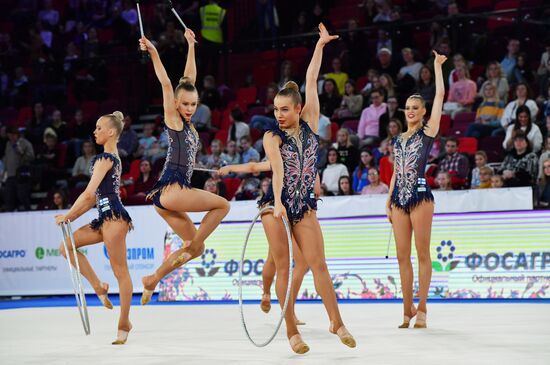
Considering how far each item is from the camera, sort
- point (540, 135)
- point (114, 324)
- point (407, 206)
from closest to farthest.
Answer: point (407, 206)
point (114, 324)
point (540, 135)

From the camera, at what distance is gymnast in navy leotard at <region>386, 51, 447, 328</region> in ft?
23.8

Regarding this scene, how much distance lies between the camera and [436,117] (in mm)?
7309

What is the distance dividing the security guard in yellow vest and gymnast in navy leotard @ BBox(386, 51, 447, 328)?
401 inches

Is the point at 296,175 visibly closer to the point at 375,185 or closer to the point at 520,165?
the point at 375,185

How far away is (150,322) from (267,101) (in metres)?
7.78

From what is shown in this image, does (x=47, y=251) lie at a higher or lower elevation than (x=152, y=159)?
lower

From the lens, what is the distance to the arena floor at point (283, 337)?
534 cm

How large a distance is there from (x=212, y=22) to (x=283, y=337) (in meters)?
11.3

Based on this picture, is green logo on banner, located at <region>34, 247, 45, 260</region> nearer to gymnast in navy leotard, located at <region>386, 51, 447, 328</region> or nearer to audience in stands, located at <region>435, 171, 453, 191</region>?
audience in stands, located at <region>435, 171, 453, 191</region>

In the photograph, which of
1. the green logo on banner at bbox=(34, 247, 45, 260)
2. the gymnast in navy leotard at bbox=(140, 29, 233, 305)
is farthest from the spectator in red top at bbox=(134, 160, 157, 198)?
the gymnast in navy leotard at bbox=(140, 29, 233, 305)

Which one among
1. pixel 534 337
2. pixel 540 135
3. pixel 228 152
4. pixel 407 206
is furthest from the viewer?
pixel 228 152

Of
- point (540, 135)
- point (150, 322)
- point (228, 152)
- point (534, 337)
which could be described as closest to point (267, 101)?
point (228, 152)

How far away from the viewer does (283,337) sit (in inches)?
263

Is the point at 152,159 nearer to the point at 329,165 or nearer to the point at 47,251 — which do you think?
the point at 47,251
